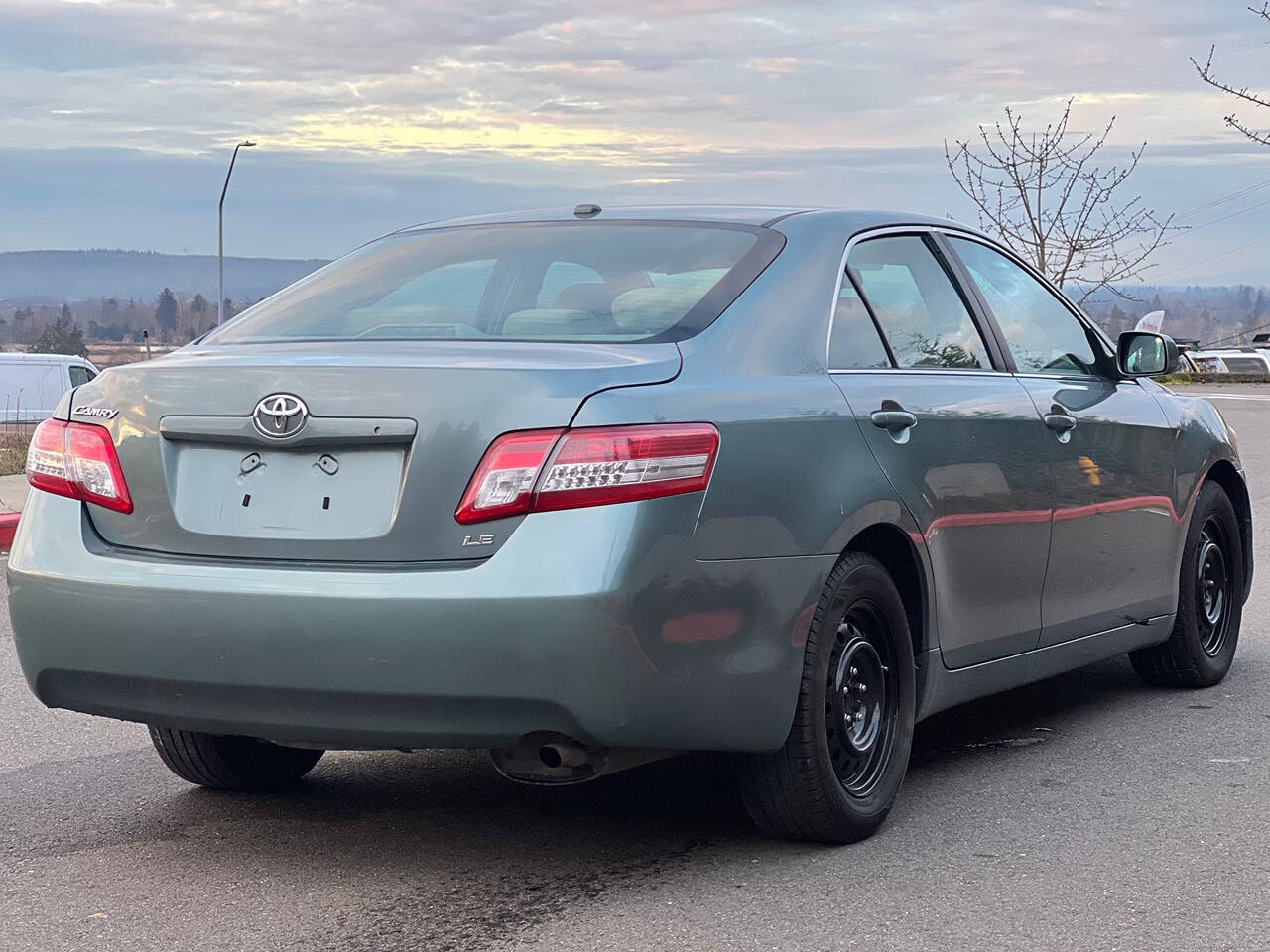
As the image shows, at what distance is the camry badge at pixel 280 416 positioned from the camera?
4.03 metres

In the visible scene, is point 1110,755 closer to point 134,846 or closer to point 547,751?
point 547,751

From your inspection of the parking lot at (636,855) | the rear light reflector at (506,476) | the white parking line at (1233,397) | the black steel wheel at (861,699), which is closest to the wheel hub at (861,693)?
the black steel wheel at (861,699)

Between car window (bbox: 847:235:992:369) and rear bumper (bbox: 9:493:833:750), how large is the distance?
1.08 meters

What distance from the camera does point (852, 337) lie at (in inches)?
190

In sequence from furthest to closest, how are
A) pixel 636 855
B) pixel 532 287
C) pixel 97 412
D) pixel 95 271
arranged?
pixel 95 271 < pixel 532 287 < pixel 636 855 < pixel 97 412

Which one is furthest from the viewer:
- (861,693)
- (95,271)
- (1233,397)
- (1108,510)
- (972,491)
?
(95,271)

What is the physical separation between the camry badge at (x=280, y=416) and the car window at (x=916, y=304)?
5.42ft

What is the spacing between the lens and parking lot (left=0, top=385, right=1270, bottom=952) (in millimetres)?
3900

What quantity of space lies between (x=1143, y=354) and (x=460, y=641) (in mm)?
3225

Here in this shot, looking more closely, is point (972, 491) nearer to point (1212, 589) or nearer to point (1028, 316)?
point (1028, 316)

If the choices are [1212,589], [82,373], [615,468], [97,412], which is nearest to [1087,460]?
[1212,589]

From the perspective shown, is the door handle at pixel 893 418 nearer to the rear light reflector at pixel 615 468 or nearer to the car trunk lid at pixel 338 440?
the car trunk lid at pixel 338 440

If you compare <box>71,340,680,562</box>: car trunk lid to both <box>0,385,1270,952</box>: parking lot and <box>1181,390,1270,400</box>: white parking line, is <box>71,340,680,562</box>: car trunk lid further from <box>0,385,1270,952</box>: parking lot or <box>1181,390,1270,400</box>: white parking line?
<box>1181,390,1270,400</box>: white parking line

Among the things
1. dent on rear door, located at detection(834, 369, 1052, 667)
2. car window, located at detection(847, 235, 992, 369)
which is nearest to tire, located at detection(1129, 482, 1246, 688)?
dent on rear door, located at detection(834, 369, 1052, 667)
